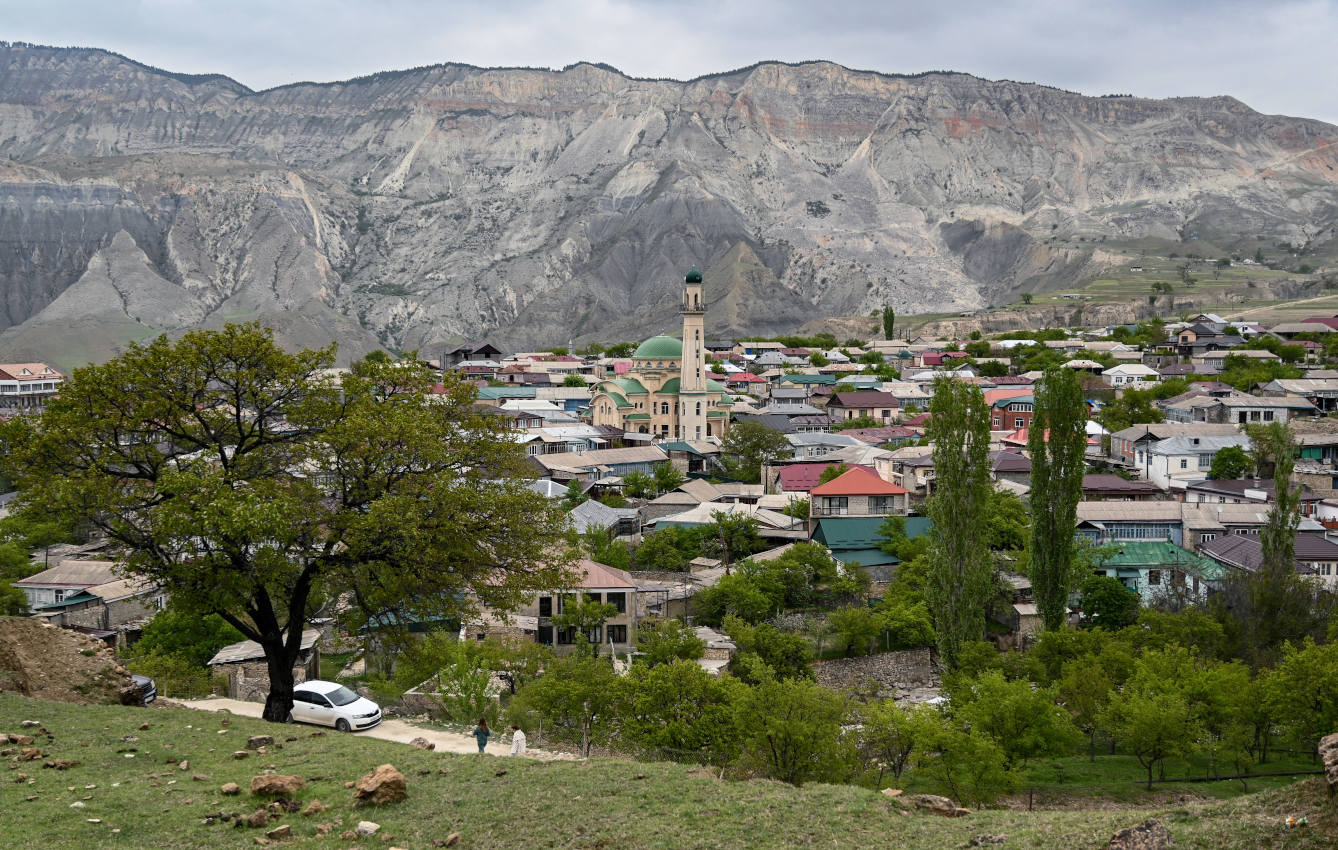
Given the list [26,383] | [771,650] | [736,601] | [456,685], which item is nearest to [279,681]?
[456,685]

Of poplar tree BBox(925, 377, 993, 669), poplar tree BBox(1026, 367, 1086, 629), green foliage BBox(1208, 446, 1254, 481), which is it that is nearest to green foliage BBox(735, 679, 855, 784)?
poplar tree BBox(925, 377, 993, 669)

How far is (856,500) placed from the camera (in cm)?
4909

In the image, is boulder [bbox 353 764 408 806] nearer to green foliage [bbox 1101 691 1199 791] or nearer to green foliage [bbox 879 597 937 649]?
green foliage [bbox 1101 691 1199 791]

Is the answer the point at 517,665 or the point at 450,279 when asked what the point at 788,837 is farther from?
the point at 450,279

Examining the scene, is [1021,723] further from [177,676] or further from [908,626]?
[177,676]

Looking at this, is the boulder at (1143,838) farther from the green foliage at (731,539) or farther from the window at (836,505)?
the window at (836,505)

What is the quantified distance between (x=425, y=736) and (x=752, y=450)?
48.3m

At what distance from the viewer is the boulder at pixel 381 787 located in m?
12.9

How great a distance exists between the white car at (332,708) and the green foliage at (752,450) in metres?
45.0

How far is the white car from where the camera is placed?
65.5 feet

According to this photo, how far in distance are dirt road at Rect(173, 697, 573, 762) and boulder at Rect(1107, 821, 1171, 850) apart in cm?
923

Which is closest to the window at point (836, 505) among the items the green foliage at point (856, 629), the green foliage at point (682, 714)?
the green foliage at point (856, 629)

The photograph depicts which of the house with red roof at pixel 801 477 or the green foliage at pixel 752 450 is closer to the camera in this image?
the house with red roof at pixel 801 477

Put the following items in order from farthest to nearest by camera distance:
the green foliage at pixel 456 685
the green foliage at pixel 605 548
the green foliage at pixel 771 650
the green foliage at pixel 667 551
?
the green foliage at pixel 667 551 → the green foliage at pixel 605 548 → the green foliage at pixel 771 650 → the green foliage at pixel 456 685
